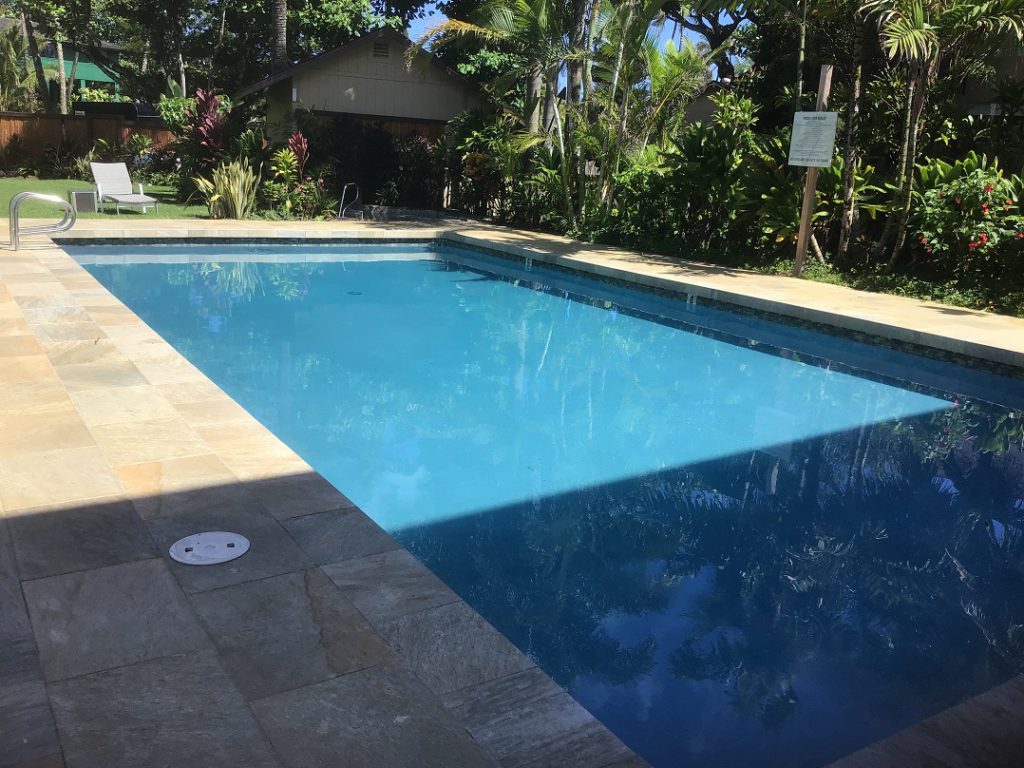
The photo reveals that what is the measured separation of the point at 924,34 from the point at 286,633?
9.18 metres

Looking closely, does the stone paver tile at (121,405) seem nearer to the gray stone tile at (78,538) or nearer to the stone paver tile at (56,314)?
the gray stone tile at (78,538)

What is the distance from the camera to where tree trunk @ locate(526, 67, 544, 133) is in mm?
15367

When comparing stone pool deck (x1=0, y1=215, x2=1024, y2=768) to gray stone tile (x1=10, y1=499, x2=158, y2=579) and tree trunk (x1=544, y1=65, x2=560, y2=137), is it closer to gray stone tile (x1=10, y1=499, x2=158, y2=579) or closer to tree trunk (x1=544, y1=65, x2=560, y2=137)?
gray stone tile (x1=10, y1=499, x2=158, y2=579)

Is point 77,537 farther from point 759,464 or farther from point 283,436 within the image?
point 759,464

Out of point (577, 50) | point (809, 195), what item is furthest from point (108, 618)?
point (577, 50)

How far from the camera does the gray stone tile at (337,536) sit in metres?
3.23

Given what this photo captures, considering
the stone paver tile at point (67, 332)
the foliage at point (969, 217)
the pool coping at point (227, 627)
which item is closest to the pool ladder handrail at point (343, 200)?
the stone paver tile at point (67, 332)

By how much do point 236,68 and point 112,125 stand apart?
8.97 metres

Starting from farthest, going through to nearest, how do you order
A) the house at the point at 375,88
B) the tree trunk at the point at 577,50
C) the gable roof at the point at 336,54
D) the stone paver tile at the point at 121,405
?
the house at the point at 375,88
the gable roof at the point at 336,54
the tree trunk at the point at 577,50
the stone paver tile at the point at 121,405

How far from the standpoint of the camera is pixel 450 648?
2658mm

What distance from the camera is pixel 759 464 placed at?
18.2 ft

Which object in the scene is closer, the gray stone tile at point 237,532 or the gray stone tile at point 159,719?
the gray stone tile at point 159,719

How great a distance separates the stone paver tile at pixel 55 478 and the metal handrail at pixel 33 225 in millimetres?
6348

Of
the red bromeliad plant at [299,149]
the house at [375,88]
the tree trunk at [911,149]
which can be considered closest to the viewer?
the tree trunk at [911,149]
